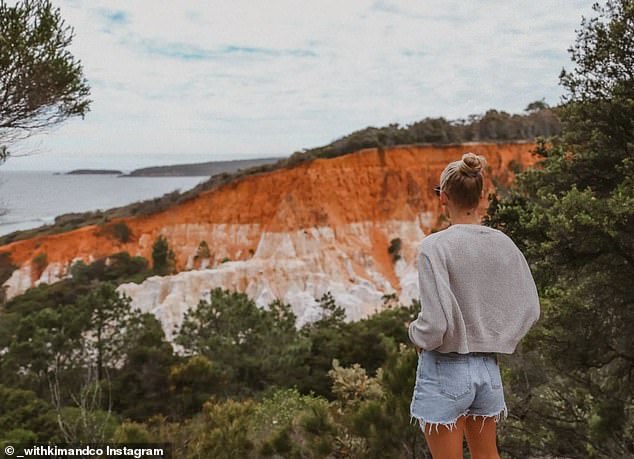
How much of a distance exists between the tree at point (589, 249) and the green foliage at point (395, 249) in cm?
2314

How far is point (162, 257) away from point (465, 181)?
1076 inches

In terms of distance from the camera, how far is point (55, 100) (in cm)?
696

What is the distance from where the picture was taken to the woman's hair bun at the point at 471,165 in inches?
79.9

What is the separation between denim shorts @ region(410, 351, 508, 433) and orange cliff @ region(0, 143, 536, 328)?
25.6m

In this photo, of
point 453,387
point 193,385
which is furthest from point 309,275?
point 453,387

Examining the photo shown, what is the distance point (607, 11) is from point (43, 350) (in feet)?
41.8

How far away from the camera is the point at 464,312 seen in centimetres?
200

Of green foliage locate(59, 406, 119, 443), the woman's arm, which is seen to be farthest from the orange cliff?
the woman's arm

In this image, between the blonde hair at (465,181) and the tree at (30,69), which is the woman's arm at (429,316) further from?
the tree at (30,69)

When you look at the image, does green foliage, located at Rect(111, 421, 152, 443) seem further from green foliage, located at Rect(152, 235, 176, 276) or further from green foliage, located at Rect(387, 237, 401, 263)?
green foliage, located at Rect(387, 237, 401, 263)

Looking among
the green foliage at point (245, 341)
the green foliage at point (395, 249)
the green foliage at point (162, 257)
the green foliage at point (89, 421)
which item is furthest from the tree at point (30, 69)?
the green foliage at point (395, 249)

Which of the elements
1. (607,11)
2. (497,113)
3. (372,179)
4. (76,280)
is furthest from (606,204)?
(497,113)

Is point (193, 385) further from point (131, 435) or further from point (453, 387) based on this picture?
point (453, 387)

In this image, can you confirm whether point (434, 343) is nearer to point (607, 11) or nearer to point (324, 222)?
point (607, 11)
